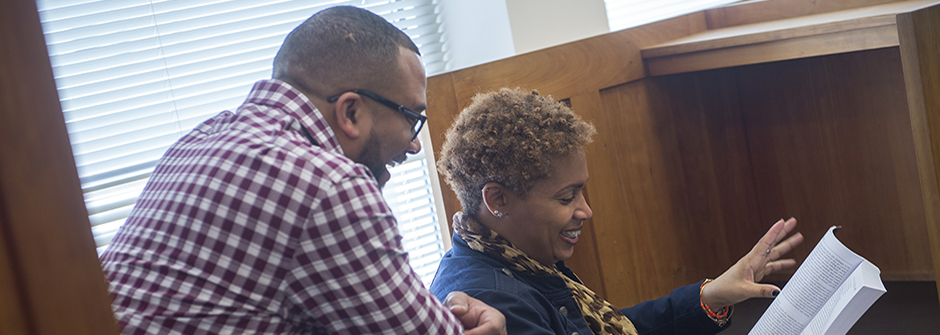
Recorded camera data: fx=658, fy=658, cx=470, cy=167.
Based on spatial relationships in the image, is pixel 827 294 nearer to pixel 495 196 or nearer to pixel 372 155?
pixel 495 196

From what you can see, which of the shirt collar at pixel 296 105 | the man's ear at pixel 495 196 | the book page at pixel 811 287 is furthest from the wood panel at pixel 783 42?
the shirt collar at pixel 296 105

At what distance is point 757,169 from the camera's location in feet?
8.44

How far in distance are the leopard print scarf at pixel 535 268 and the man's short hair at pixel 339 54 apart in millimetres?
423

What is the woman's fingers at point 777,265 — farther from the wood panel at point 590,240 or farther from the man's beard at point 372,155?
the man's beard at point 372,155

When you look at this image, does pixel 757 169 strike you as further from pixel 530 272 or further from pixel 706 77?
pixel 530 272

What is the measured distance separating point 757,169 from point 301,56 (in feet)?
6.92

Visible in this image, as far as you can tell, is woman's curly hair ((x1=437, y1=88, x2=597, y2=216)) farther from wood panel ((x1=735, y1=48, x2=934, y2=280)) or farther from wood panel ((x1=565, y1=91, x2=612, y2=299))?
wood panel ((x1=735, y1=48, x2=934, y2=280))

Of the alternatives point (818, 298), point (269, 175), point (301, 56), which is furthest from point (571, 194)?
point (269, 175)

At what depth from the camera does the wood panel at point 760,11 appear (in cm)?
239

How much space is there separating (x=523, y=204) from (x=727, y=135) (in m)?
1.56

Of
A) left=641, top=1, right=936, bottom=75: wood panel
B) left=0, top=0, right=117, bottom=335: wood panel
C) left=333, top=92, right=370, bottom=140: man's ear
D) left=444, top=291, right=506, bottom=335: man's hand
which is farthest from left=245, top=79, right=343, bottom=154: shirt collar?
left=641, top=1, right=936, bottom=75: wood panel

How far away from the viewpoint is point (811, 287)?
1190mm

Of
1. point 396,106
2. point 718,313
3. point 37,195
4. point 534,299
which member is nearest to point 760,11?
point 718,313

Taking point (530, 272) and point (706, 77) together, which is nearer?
point (530, 272)
